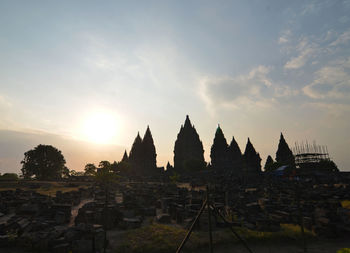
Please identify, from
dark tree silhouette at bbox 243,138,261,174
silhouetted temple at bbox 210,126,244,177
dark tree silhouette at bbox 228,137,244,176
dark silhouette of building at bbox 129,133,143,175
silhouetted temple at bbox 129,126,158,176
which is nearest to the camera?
dark tree silhouette at bbox 243,138,261,174

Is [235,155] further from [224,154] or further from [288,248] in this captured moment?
[288,248]

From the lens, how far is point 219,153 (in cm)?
6128

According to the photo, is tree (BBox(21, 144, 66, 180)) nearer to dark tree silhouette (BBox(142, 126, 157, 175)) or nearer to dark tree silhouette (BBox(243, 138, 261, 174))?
dark tree silhouette (BBox(142, 126, 157, 175))

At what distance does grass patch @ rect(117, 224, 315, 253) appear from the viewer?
7965 mm

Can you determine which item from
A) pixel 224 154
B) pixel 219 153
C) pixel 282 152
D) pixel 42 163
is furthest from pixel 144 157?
pixel 282 152

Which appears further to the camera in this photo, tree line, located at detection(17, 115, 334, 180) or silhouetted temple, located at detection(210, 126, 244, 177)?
silhouetted temple, located at detection(210, 126, 244, 177)

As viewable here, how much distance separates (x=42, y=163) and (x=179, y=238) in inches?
2123

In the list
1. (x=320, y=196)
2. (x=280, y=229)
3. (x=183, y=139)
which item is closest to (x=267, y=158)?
(x=183, y=139)

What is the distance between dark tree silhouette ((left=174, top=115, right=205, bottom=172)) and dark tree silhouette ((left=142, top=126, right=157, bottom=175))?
721 cm

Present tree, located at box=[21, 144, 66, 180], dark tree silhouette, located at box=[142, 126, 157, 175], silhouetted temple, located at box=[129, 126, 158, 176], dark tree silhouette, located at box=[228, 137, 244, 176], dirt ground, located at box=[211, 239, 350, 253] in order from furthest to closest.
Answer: dark tree silhouette, located at box=[142, 126, 157, 175] < silhouetted temple, located at box=[129, 126, 158, 176] < dark tree silhouette, located at box=[228, 137, 244, 176] < tree, located at box=[21, 144, 66, 180] < dirt ground, located at box=[211, 239, 350, 253]

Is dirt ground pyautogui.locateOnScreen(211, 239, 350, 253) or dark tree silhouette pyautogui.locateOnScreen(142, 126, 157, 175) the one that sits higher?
dark tree silhouette pyautogui.locateOnScreen(142, 126, 157, 175)

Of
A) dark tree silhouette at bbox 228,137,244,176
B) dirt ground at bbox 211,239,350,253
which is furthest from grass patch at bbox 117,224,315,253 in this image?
dark tree silhouette at bbox 228,137,244,176

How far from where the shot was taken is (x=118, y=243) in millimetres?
8367

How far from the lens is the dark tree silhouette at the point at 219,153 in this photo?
60250 millimetres
